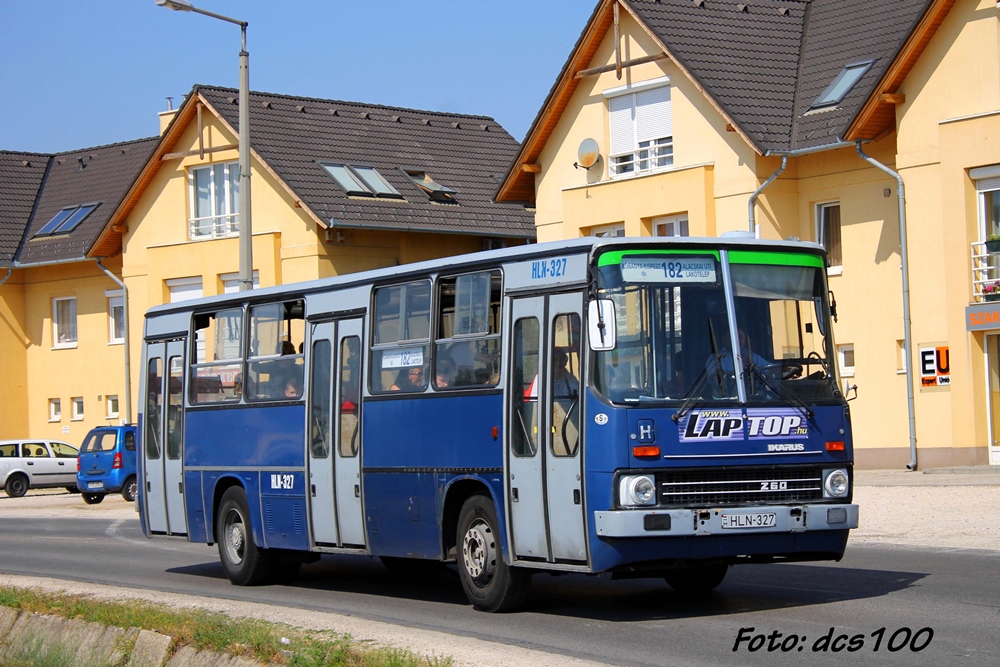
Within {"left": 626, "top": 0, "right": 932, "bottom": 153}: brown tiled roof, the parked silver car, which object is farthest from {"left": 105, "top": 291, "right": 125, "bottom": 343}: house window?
{"left": 626, "top": 0, "right": 932, "bottom": 153}: brown tiled roof

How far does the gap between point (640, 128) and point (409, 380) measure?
20496mm

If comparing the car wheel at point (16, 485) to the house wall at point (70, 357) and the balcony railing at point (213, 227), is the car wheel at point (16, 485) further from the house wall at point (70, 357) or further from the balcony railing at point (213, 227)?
the balcony railing at point (213, 227)

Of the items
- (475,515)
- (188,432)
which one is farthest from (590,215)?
(475,515)

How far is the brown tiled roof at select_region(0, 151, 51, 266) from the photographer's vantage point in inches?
1975

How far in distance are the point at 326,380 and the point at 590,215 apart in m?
19.3

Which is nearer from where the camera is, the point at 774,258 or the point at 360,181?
the point at 774,258

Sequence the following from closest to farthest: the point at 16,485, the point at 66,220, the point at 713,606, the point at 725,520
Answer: the point at 725,520 < the point at 713,606 < the point at 16,485 < the point at 66,220

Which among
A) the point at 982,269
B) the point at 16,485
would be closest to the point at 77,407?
the point at 16,485

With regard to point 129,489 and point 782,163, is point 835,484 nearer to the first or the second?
point 782,163

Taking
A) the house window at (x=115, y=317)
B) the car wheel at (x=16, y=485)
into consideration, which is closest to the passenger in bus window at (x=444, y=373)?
the car wheel at (x=16, y=485)

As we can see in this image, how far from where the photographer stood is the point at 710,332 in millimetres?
11555

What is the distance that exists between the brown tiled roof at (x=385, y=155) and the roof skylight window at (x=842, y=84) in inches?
496

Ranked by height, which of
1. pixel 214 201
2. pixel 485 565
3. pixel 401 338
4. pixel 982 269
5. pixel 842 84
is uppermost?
pixel 842 84

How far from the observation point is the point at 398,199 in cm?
4091
